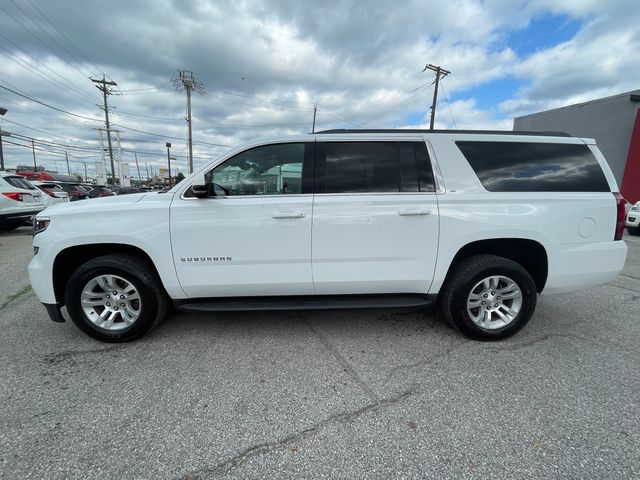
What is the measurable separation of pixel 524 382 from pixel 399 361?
941mm

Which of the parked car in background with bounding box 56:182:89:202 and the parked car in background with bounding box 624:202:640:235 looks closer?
the parked car in background with bounding box 624:202:640:235

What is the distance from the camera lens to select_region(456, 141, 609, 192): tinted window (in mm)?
2943

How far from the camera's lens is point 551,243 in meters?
2.92

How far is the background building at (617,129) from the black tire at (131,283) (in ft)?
68.4

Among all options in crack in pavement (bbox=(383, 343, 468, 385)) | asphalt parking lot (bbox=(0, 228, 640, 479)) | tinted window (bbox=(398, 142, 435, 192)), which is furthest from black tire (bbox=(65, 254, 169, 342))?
tinted window (bbox=(398, 142, 435, 192))

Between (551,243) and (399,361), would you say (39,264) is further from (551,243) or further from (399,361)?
(551,243)

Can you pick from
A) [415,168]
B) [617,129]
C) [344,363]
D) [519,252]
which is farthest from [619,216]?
[617,129]

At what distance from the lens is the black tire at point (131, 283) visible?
283 centimetres

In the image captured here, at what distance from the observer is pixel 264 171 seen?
297 cm

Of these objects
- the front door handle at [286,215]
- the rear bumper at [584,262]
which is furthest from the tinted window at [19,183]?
the rear bumper at [584,262]

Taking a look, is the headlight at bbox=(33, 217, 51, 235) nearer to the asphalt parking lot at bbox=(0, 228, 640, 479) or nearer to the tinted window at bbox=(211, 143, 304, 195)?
the asphalt parking lot at bbox=(0, 228, 640, 479)

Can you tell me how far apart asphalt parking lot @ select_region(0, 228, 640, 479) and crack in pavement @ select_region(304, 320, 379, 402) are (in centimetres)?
2

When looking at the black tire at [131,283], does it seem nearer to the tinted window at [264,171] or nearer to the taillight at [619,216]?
the tinted window at [264,171]

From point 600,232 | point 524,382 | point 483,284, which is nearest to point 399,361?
point 524,382
